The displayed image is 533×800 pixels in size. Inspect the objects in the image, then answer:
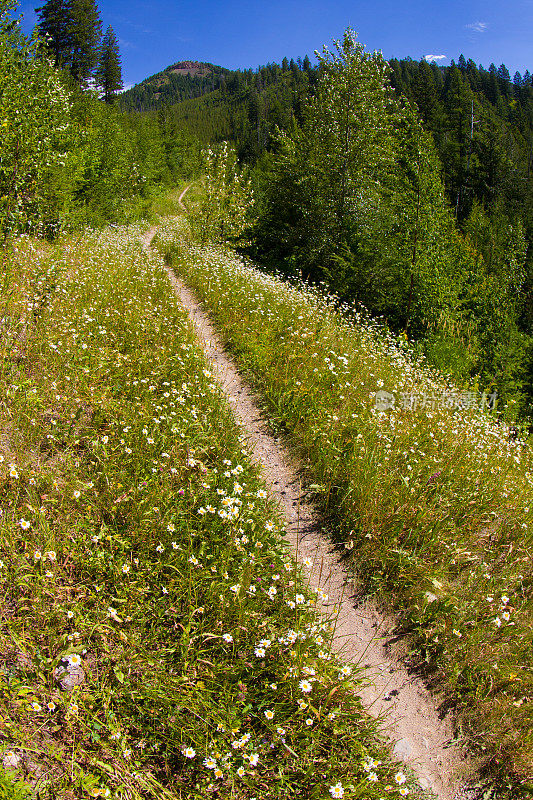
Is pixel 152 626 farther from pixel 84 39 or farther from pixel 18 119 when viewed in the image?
pixel 84 39

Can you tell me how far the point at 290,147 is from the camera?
73.9ft

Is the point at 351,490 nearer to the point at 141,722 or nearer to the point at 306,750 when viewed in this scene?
the point at 306,750

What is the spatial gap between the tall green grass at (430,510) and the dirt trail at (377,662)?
176 mm

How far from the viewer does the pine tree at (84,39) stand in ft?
128

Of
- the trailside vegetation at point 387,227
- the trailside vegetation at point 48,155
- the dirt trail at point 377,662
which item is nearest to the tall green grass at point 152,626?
the dirt trail at point 377,662

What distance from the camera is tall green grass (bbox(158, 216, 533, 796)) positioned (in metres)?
3.19

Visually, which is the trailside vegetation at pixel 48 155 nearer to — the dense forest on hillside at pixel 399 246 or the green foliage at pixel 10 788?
Result: the dense forest on hillside at pixel 399 246

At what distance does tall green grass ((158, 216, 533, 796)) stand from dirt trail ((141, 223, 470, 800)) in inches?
6.9

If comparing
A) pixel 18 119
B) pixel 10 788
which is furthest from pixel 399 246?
pixel 10 788

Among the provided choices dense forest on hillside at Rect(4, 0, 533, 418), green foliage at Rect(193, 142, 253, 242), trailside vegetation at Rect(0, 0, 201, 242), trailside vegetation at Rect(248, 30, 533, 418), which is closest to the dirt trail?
trailside vegetation at Rect(0, 0, 201, 242)

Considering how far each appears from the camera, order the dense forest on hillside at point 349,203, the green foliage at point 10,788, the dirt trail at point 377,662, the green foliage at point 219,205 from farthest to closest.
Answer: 1. the green foliage at point 219,205
2. the dense forest on hillside at point 349,203
3. the dirt trail at point 377,662
4. the green foliage at point 10,788

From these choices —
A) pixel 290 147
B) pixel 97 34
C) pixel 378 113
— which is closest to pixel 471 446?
pixel 378 113

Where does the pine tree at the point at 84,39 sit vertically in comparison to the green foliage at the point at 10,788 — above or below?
above

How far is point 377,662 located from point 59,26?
54671 mm
